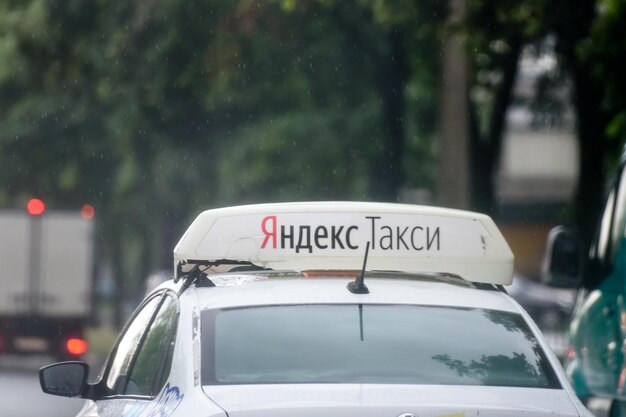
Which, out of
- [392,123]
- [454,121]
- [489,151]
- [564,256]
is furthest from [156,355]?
[392,123]

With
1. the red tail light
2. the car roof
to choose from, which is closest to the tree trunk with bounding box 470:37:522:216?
the red tail light

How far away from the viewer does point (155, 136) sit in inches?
1188

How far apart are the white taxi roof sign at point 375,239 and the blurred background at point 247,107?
15.2m

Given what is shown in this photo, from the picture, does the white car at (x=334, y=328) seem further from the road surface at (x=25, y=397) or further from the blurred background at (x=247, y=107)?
the blurred background at (x=247, y=107)

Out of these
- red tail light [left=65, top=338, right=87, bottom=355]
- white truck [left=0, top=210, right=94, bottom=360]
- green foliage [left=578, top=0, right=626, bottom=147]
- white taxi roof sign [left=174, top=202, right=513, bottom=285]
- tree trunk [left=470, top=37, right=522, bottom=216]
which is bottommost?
red tail light [left=65, top=338, right=87, bottom=355]

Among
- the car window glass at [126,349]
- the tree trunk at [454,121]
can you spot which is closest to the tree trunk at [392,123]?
the tree trunk at [454,121]

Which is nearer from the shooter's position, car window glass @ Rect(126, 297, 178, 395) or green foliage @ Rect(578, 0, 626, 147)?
car window glass @ Rect(126, 297, 178, 395)

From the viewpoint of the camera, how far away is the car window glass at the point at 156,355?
18.8 ft

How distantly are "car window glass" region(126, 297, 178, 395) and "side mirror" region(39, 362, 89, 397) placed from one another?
412 millimetres

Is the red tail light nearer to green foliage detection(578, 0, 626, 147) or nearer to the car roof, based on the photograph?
green foliage detection(578, 0, 626, 147)

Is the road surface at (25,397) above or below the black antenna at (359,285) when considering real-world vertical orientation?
below

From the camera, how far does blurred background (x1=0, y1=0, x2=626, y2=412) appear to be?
24.9 meters

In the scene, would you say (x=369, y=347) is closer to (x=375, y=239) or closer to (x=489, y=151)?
(x=375, y=239)

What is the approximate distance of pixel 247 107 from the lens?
96.2 ft
